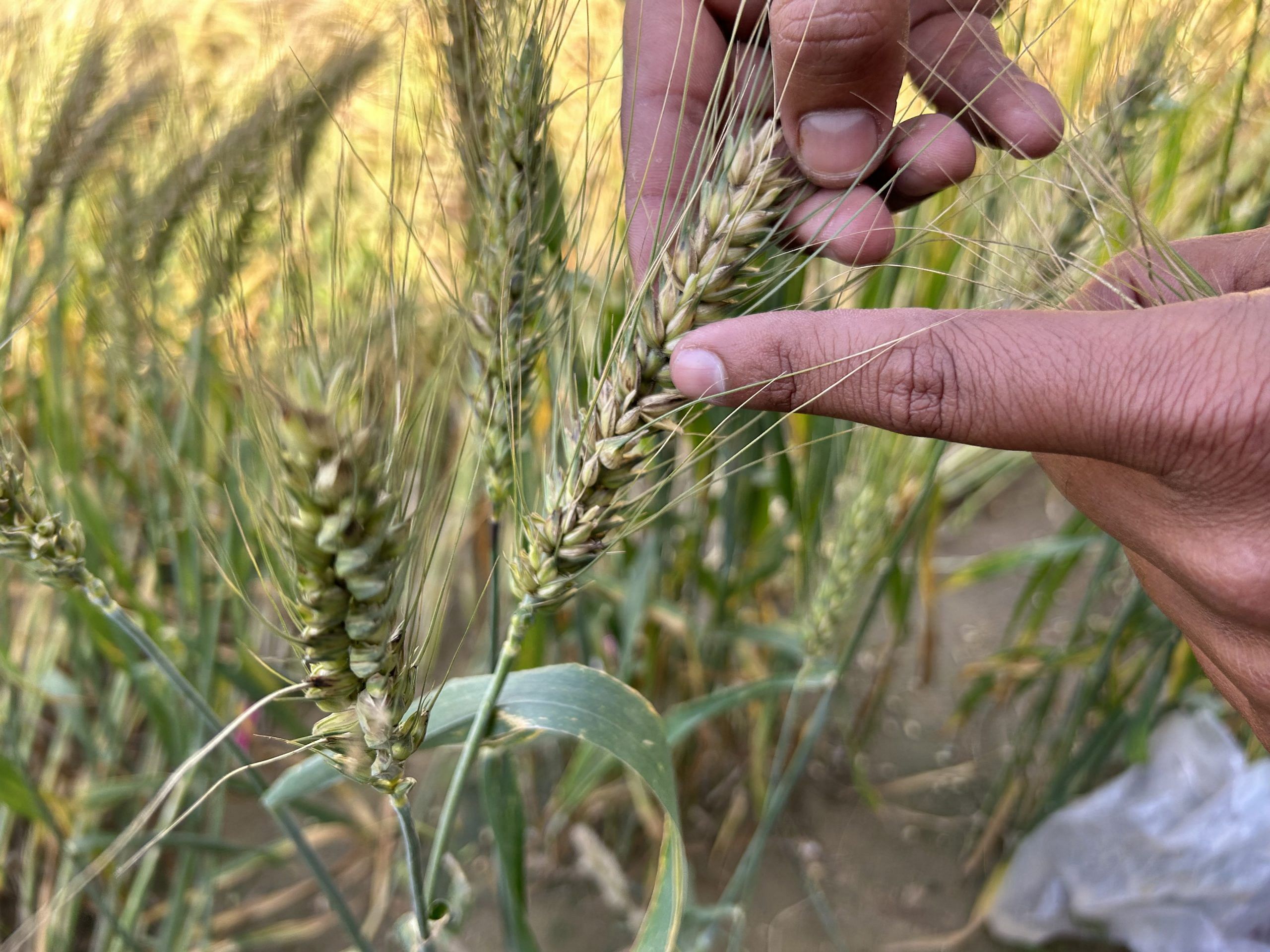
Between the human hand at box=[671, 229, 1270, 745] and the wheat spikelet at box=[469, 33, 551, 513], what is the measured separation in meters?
0.15

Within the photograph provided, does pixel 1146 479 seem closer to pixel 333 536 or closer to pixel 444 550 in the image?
pixel 333 536

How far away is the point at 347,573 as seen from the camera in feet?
1.26

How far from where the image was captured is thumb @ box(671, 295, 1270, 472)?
0.44 m

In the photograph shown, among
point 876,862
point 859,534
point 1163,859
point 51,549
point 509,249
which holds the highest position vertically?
point 509,249

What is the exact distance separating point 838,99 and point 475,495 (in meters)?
0.63

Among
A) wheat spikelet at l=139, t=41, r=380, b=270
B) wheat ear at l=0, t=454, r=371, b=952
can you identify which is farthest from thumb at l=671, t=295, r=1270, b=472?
wheat spikelet at l=139, t=41, r=380, b=270

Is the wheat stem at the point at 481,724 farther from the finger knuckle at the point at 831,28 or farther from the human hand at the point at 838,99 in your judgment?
the finger knuckle at the point at 831,28

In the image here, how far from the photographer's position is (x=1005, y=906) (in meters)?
1.18

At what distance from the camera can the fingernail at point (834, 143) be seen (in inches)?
21.8

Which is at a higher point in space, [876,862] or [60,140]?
[60,140]

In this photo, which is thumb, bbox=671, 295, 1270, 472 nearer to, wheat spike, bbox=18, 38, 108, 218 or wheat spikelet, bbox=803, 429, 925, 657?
wheat spikelet, bbox=803, 429, 925, 657

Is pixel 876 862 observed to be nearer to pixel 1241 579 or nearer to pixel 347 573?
pixel 1241 579

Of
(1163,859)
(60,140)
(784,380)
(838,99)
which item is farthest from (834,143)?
(1163,859)

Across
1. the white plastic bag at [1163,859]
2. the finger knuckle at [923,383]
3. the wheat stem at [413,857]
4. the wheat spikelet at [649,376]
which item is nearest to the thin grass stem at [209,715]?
the wheat stem at [413,857]
